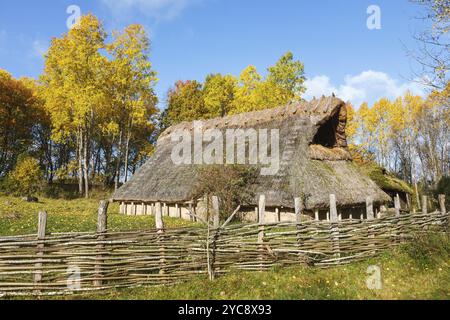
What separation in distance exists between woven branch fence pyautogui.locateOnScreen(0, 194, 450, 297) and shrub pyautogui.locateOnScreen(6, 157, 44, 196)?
17.9m

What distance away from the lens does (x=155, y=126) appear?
1566 inches

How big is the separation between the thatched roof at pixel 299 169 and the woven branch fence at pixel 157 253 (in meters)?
5.18

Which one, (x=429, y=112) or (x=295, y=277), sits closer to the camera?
(x=295, y=277)

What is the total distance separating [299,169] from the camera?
578 inches

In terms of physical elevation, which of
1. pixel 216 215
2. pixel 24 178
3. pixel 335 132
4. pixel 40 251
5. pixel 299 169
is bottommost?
pixel 40 251

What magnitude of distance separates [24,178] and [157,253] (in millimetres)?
19240

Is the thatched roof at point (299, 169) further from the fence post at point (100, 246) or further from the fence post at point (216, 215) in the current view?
the fence post at point (100, 246)

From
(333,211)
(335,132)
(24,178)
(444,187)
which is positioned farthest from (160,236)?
(444,187)

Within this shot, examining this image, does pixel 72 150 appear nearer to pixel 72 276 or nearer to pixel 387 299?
pixel 72 276

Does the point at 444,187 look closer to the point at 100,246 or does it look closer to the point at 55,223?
the point at 55,223

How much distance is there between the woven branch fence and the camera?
20.0 ft

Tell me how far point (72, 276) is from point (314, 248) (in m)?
4.95

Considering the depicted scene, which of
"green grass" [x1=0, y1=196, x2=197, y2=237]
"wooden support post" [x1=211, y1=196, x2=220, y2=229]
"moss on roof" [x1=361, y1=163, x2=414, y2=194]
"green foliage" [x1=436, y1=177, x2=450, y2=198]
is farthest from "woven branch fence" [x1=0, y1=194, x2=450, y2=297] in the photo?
"green foliage" [x1=436, y1=177, x2=450, y2=198]

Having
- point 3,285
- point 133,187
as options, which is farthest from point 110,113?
point 3,285
